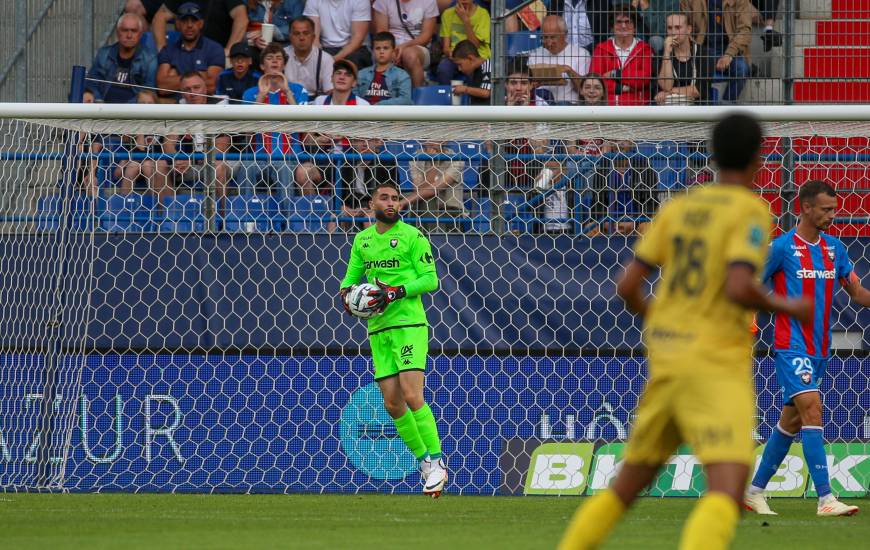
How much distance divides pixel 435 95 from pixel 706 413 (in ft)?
28.5

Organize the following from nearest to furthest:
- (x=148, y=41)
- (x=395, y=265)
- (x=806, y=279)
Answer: (x=806, y=279) < (x=395, y=265) < (x=148, y=41)

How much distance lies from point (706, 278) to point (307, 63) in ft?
30.6

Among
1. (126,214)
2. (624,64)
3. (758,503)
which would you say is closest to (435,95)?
(624,64)

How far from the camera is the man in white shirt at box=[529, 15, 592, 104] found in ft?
36.4

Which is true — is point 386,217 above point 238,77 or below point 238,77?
below

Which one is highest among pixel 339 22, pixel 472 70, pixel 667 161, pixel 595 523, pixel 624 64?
pixel 339 22

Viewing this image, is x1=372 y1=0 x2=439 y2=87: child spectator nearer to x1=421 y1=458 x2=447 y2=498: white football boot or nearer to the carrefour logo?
x1=421 y1=458 x2=447 y2=498: white football boot

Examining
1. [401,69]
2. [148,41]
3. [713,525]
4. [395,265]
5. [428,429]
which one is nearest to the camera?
[713,525]

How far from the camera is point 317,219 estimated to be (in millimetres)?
10312

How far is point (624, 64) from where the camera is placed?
439 inches

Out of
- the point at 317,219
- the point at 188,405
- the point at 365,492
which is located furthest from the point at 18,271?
the point at 365,492

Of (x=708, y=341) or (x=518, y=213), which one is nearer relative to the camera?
(x=708, y=341)

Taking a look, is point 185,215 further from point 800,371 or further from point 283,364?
point 800,371

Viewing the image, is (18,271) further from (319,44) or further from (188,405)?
(319,44)
